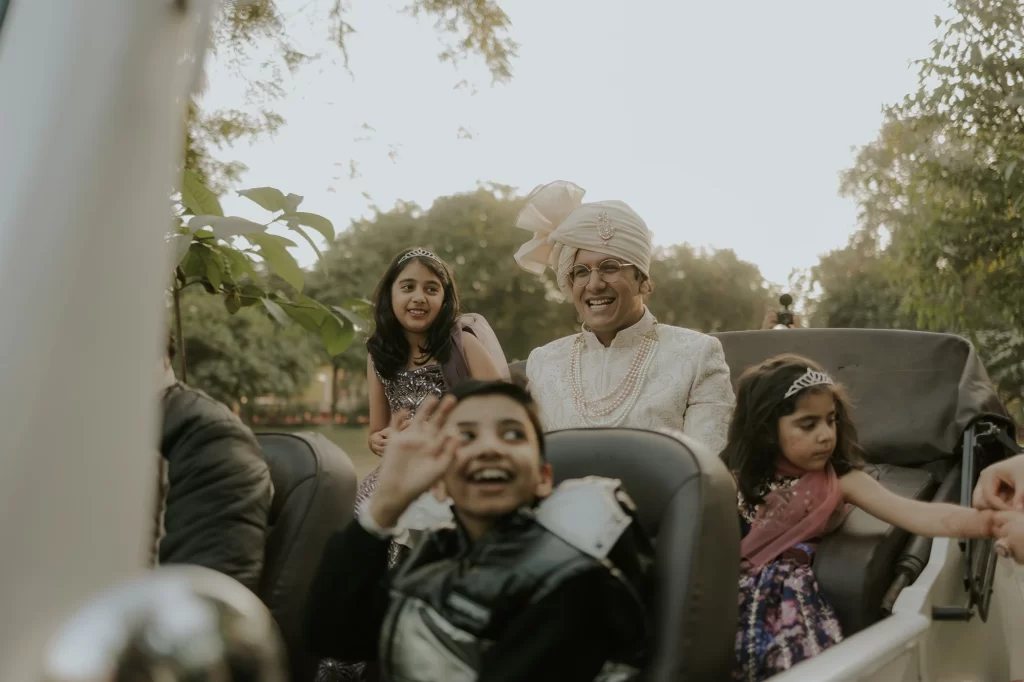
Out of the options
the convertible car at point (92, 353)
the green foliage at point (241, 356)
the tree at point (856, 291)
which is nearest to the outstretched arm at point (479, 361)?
the convertible car at point (92, 353)

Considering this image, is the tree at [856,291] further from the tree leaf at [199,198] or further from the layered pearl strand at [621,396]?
the tree leaf at [199,198]

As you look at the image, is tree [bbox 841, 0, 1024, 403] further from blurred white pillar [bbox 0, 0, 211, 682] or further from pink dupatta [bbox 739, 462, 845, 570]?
blurred white pillar [bbox 0, 0, 211, 682]

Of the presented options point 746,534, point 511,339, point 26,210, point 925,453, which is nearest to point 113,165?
point 26,210

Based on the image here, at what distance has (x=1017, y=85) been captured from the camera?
12.6 meters

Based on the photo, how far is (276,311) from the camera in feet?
7.17

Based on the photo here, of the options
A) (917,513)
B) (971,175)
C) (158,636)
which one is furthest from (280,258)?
(971,175)

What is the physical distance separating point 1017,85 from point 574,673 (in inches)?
513

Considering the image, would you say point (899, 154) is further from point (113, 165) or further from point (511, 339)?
point (113, 165)

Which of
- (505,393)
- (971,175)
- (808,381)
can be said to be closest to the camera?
(505,393)

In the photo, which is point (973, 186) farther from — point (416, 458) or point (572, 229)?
point (416, 458)

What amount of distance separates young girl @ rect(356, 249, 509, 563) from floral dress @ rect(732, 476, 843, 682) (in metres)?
1.10

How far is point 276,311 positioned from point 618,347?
4.46ft

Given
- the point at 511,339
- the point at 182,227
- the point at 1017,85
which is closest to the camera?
the point at 182,227

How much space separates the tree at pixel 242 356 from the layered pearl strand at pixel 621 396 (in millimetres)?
14107
